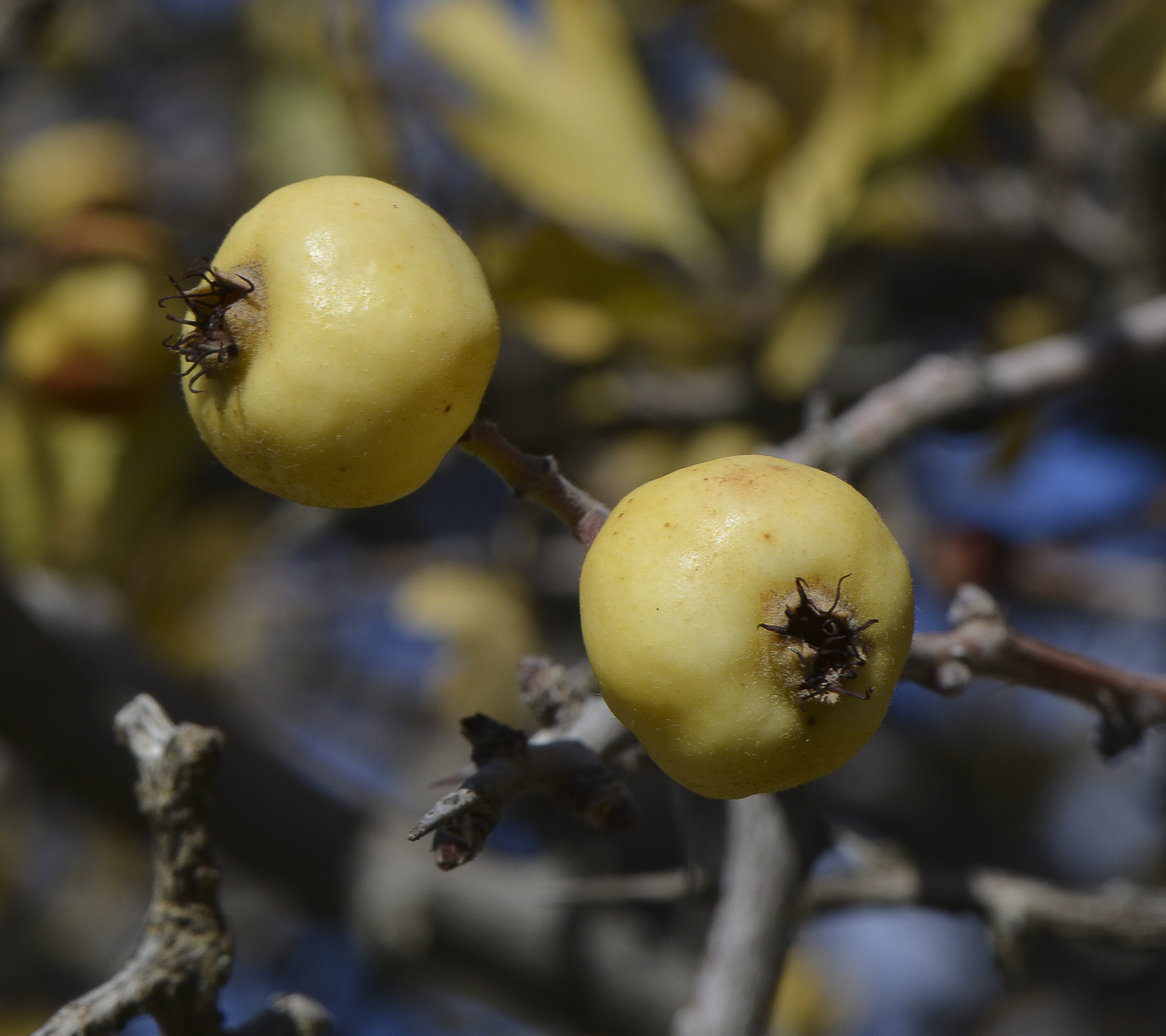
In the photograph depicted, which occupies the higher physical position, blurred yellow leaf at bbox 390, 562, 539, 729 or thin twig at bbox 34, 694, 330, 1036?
blurred yellow leaf at bbox 390, 562, 539, 729

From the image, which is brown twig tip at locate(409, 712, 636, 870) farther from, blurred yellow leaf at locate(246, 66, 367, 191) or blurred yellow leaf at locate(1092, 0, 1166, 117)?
blurred yellow leaf at locate(246, 66, 367, 191)

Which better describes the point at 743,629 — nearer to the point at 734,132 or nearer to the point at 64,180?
the point at 734,132

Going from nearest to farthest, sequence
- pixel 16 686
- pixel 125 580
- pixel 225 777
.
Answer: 1. pixel 16 686
2. pixel 225 777
3. pixel 125 580

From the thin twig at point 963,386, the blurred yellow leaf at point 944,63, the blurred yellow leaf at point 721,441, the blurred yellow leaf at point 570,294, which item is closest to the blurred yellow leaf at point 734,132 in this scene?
the blurred yellow leaf at point 944,63

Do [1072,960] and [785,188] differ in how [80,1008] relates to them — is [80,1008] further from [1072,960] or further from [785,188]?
[1072,960]

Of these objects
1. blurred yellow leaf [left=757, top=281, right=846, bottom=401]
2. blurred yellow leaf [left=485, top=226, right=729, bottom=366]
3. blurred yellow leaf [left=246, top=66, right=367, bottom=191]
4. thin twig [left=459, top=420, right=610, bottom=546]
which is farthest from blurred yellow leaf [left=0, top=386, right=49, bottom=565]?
thin twig [left=459, top=420, right=610, bottom=546]

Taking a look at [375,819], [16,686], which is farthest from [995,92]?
[16,686]
